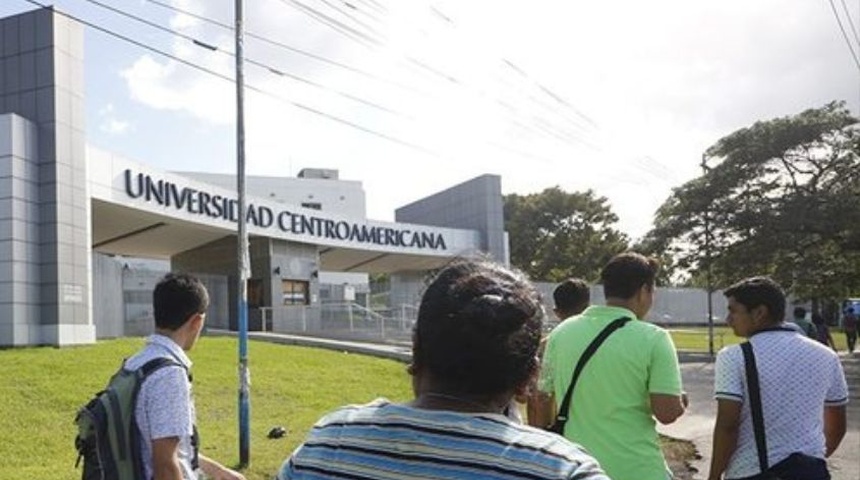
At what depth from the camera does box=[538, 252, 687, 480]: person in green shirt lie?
137 inches

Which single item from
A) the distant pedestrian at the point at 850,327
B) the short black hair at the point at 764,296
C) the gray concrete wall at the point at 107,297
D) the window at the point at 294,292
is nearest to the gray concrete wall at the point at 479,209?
the window at the point at 294,292

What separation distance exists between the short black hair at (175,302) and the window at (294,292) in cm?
2682

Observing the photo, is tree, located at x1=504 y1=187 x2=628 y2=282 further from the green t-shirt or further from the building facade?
the green t-shirt

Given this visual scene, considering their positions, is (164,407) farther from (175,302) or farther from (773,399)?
(773,399)

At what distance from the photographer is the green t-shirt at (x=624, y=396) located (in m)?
3.48

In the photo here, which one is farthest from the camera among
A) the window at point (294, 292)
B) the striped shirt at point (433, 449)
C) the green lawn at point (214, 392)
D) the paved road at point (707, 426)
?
the window at point (294, 292)

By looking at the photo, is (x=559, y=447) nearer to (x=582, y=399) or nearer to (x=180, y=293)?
(x=582, y=399)

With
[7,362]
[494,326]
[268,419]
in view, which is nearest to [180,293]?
[494,326]

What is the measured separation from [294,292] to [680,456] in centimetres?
2230

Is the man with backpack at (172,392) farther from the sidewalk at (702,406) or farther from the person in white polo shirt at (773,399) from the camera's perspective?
the person in white polo shirt at (773,399)

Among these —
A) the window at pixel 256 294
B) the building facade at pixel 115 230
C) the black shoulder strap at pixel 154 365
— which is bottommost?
the black shoulder strap at pixel 154 365

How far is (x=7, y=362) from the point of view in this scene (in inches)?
566

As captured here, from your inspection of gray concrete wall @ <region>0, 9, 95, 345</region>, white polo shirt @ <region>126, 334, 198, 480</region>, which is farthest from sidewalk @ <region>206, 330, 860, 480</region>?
gray concrete wall @ <region>0, 9, 95, 345</region>

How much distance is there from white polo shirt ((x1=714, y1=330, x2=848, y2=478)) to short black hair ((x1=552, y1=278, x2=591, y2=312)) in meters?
1.40
